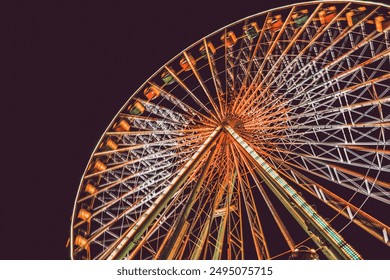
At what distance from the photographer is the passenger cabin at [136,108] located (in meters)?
13.5

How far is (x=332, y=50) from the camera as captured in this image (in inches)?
479

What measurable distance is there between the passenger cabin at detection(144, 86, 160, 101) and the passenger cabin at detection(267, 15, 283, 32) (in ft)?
12.8

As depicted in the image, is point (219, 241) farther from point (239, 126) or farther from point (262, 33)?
point (262, 33)

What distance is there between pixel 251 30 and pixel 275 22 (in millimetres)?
901

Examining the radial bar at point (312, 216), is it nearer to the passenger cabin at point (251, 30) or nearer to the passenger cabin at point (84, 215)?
the passenger cabin at point (251, 30)

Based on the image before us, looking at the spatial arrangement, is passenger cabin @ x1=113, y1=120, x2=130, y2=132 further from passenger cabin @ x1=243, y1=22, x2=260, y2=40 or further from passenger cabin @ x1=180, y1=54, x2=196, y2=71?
passenger cabin @ x1=243, y1=22, x2=260, y2=40

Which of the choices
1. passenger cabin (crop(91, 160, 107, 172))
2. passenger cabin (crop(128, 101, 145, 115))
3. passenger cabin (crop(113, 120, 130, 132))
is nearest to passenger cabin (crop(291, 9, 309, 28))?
passenger cabin (crop(128, 101, 145, 115))

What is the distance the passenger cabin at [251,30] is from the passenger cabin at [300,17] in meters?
1.22

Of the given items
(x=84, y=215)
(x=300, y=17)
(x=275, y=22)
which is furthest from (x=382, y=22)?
(x=84, y=215)

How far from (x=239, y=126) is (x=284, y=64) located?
2.50 metres

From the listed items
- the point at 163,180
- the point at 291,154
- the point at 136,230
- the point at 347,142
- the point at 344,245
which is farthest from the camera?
the point at 163,180

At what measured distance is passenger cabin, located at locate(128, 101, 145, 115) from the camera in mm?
13539
